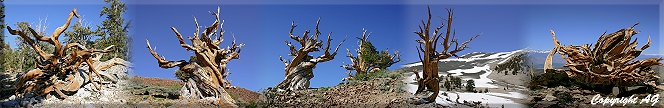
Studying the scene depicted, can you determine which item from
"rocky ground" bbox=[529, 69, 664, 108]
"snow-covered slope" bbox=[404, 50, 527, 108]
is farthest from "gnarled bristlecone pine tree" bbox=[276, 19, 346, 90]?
"rocky ground" bbox=[529, 69, 664, 108]

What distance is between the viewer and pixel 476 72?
828 cm

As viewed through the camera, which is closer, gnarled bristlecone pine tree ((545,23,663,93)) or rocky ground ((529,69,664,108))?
rocky ground ((529,69,664,108))

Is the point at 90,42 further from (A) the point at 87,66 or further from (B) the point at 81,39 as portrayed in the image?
(A) the point at 87,66

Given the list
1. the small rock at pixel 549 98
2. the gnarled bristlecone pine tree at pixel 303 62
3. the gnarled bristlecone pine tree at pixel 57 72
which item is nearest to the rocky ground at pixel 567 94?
the small rock at pixel 549 98

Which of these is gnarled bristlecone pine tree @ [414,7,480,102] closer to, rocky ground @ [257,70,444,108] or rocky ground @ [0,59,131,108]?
rocky ground @ [257,70,444,108]

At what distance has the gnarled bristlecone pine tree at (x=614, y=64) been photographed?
802 cm

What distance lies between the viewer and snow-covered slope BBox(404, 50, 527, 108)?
7.43 meters

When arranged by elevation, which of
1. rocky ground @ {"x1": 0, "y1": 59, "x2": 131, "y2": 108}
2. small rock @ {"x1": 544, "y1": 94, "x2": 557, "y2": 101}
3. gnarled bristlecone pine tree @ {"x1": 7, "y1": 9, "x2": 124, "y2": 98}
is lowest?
rocky ground @ {"x1": 0, "y1": 59, "x2": 131, "y2": 108}

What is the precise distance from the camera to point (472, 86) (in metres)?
7.75

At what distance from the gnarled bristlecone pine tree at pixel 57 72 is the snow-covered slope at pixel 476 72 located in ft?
17.3

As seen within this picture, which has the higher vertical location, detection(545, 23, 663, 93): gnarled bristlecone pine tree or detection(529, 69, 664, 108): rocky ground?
detection(545, 23, 663, 93): gnarled bristlecone pine tree

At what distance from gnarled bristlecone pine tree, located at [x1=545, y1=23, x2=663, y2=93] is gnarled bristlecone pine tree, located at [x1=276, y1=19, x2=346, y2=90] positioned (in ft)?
13.4

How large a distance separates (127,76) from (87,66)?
1.18 metres

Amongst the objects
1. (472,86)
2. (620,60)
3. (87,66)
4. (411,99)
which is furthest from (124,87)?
(620,60)
